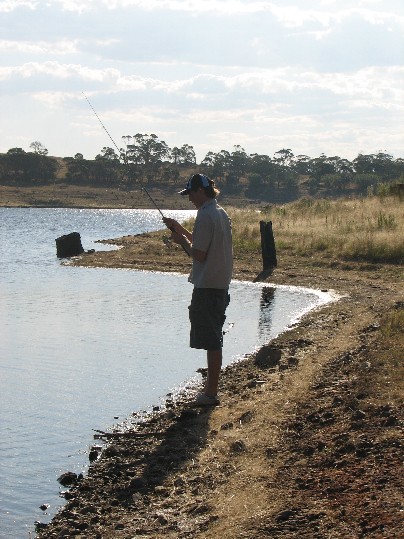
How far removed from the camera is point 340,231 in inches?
974

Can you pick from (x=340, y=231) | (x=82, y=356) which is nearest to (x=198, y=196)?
(x=82, y=356)

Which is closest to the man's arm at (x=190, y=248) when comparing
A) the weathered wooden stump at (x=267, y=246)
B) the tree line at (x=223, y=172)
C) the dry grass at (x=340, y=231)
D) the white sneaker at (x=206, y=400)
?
the white sneaker at (x=206, y=400)

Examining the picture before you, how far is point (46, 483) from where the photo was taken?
6.80 meters

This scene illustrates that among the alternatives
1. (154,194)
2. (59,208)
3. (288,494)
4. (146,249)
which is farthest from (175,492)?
(154,194)

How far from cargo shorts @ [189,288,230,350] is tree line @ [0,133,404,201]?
11206cm

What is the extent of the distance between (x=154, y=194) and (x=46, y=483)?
114167 mm

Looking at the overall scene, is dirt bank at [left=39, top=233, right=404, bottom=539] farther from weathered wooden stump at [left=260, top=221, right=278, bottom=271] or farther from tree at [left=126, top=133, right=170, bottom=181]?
tree at [left=126, top=133, right=170, bottom=181]

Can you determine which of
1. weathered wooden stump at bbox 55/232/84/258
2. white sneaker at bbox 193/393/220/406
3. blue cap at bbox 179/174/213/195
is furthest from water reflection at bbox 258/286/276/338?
weathered wooden stump at bbox 55/232/84/258

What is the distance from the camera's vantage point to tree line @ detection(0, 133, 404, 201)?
129 meters

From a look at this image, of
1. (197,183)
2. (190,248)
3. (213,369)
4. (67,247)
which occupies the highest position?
(197,183)

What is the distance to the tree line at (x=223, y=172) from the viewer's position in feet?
423

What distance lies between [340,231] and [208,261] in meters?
17.3

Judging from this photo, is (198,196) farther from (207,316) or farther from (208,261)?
(207,316)

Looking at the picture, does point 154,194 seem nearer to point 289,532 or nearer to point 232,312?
point 232,312
